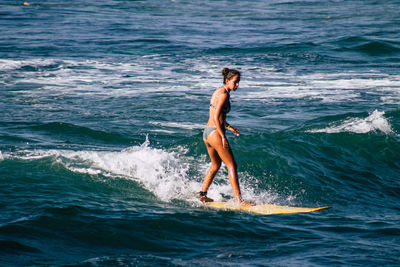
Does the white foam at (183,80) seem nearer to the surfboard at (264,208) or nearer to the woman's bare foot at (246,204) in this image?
the surfboard at (264,208)

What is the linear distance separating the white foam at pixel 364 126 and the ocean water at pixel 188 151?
0.25 ft

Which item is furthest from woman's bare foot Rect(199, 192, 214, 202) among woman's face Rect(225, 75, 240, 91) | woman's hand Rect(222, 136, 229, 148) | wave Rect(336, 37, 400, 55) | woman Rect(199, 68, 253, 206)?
wave Rect(336, 37, 400, 55)

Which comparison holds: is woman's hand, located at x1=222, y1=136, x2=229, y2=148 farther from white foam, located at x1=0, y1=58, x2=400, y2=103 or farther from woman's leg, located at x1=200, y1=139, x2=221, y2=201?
white foam, located at x1=0, y1=58, x2=400, y2=103

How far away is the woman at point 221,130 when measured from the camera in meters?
7.88

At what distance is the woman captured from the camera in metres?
7.88

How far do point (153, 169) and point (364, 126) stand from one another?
6.47m

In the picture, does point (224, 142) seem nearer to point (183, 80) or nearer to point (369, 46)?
point (183, 80)

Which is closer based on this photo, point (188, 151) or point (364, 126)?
point (188, 151)

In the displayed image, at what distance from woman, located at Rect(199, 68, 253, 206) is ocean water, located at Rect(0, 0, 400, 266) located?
1.74ft

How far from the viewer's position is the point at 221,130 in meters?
7.96

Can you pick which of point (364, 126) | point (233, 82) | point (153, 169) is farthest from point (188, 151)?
point (364, 126)

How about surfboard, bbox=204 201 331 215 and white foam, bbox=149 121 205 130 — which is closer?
surfboard, bbox=204 201 331 215

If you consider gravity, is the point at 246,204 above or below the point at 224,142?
below

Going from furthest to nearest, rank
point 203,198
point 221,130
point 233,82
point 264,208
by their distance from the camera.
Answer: point 203,198, point 264,208, point 221,130, point 233,82
